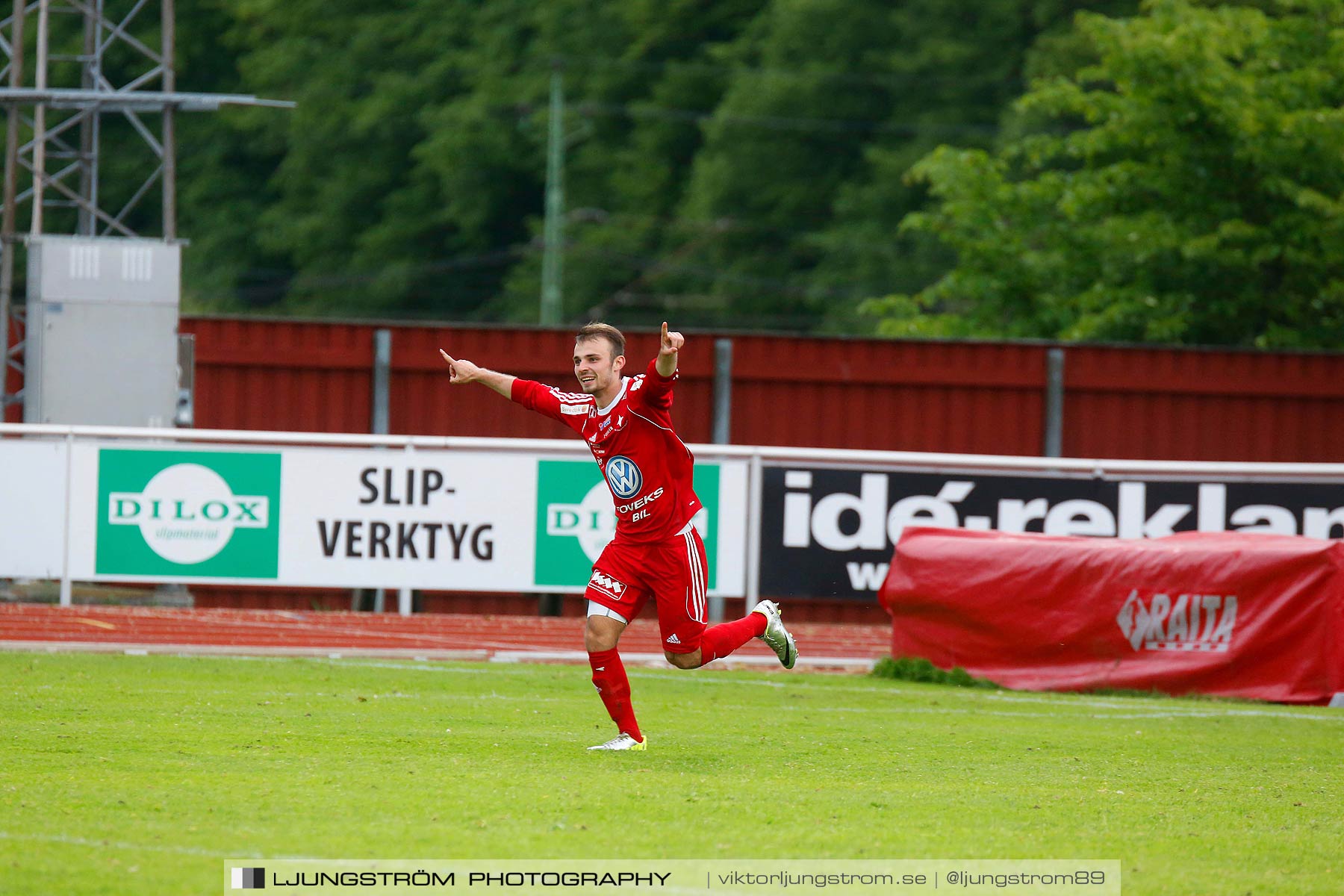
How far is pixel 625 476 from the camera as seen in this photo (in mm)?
8008

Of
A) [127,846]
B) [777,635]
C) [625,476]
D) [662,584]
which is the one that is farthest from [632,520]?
[127,846]

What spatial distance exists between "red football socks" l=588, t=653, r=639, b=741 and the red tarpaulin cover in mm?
4736

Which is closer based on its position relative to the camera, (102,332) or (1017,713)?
(1017,713)

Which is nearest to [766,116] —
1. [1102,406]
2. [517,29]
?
[517,29]

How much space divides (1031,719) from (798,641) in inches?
183

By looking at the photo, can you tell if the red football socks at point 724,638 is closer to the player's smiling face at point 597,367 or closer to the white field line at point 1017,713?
the player's smiling face at point 597,367

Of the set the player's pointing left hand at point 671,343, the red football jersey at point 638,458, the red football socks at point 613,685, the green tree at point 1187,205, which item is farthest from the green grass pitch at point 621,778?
the green tree at point 1187,205

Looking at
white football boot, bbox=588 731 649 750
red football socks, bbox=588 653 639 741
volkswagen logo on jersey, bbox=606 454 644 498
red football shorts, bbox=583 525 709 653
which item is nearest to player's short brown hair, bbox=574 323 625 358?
volkswagen logo on jersey, bbox=606 454 644 498

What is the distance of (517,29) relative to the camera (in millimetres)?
58938

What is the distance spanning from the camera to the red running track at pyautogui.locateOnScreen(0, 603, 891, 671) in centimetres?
1291

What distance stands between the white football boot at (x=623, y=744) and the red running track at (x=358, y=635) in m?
4.93

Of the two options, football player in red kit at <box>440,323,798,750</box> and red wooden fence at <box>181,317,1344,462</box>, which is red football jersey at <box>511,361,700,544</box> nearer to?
football player in red kit at <box>440,323,798,750</box>

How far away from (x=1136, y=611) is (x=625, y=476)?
5.26m

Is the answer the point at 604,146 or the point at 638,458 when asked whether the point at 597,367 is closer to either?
the point at 638,458
